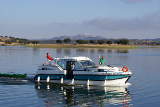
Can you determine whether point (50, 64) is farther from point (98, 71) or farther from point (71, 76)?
point (98, 71)

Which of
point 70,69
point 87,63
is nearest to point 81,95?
point 70,69

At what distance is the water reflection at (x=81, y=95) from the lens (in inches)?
1134

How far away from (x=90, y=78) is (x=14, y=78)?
29.1 ft

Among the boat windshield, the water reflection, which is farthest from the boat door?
the water reflection

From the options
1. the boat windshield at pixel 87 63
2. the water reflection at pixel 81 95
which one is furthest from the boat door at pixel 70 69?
the water reflection at pixel 81 95

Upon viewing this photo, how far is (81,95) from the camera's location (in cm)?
3206

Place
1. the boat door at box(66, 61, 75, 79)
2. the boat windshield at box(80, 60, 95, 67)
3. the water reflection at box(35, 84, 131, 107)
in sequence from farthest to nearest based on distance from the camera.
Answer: the boat windshield at box(80, 60, 95, 67) → the boat door at box(66, 61, 75, 79) → the water reflection at box(35, 84, 131, 107)

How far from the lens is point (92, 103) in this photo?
28578mm

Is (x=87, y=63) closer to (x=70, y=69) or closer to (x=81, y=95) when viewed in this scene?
(x=70, y=69)

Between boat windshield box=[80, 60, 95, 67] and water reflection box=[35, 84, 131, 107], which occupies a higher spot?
boat windshield box=[80, 60, 95, 67]

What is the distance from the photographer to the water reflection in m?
28.8

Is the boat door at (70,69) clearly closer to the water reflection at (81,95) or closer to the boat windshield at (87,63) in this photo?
the boat windshield at (87,63)

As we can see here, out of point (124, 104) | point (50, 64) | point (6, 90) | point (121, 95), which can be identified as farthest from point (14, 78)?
point (124, 104)

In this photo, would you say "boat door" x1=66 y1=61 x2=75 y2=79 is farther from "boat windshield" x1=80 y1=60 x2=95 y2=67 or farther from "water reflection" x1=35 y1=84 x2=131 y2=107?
"water reflection" x1=35 y1=84 x2=131 y2=107
